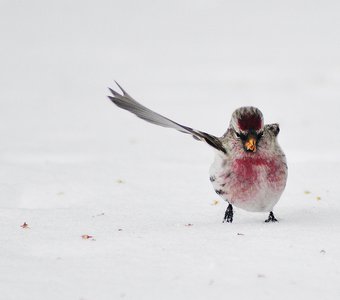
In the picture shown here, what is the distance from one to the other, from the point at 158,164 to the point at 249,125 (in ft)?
8.01

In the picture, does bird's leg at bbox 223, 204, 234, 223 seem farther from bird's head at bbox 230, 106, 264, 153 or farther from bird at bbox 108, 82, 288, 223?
bird's head at bbox 230, 106, 264, 153

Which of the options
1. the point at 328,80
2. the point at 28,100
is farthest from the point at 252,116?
the point at 328,80

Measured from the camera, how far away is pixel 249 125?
3.69 meters

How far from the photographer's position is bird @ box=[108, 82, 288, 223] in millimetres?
3703

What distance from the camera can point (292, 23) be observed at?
15.5 meters

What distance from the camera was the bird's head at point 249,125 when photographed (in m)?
3.68

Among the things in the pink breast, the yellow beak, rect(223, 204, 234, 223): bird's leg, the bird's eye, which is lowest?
rect(223, 204, 234, 223): bird's leg

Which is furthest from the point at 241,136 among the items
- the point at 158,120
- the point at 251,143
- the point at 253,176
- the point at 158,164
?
the point at 158,164

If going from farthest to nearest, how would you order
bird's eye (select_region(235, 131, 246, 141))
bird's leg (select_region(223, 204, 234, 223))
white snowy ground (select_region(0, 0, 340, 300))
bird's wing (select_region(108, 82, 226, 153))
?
1. bird's leg (select_region(223, 204, 234, 223))
2. bird's wing (select_region(108, 82, 226, 153))
3. bird's eye (select_region(235, 131, 246, 141))
4. white snowy ground (select_region(0, 0, 340, 300))

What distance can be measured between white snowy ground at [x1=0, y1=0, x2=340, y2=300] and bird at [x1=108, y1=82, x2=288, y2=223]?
171 millimetres

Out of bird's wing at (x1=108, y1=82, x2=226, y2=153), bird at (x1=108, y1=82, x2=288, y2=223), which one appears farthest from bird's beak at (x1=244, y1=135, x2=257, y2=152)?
bird's wing at (x1=108, y1=82, x2=226, y2=153)

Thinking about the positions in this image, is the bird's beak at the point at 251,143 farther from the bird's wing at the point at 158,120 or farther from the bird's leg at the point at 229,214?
the bird's leg at the point at 229,214

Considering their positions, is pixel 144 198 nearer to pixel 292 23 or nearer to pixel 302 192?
pixel 302 192

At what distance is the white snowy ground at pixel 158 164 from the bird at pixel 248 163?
17cm
